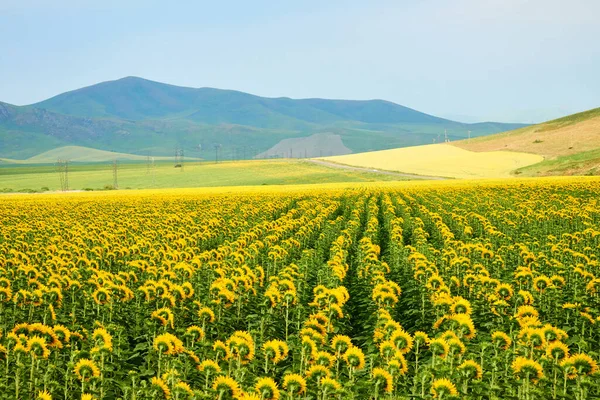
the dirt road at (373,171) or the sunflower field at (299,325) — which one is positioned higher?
the dirt road at (373,171)

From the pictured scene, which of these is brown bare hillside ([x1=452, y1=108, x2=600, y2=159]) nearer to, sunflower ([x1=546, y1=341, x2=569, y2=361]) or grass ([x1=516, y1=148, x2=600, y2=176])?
grass ([x1=516, y1=148, x2=600, y2=176])

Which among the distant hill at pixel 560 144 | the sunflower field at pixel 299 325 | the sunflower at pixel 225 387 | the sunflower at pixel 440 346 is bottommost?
the sunflower field at pixel 299 325

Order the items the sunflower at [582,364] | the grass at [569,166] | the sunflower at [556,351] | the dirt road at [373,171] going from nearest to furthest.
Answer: the sunflower at [582,364], the sunflower at [556,351], the grass at [569,166], the dirt road at [373,171]

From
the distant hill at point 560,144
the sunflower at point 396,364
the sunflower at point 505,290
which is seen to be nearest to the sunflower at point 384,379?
the sunflower at point 396,364

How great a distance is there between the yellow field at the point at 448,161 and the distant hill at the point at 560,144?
3723 mm

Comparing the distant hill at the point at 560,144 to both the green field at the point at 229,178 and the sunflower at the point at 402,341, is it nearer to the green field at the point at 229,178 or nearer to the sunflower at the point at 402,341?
the green field at the point at 229,178

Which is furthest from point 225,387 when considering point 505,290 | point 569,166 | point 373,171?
point 373,171

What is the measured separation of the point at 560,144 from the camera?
122 metres

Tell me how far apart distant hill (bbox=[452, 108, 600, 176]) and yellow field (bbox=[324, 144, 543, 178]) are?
3723 mm

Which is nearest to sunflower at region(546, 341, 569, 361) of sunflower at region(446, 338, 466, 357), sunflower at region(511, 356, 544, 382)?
sunflower at region(511, 356, 544, 382)

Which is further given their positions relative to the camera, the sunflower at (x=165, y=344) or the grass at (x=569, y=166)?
the grass at (x=569, y=166)

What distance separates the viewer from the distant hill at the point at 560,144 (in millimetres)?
95894

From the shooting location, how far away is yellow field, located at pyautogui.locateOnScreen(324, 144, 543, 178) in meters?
105

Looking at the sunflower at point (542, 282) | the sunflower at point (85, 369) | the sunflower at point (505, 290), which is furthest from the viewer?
the sunflower at point (542, 282)
